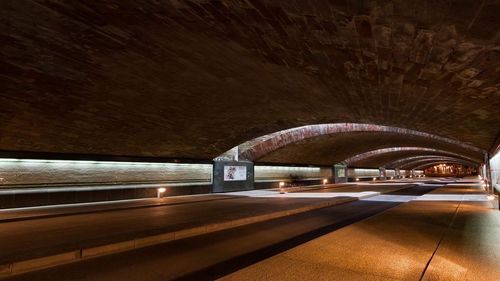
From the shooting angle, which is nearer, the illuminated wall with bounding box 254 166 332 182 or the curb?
the curb

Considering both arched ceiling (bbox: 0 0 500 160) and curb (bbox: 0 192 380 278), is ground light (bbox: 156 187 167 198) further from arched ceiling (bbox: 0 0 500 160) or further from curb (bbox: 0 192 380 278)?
curb (bbox: 0 192 380 278)

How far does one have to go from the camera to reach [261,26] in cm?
578

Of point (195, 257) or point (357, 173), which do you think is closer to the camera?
point (195, 257)

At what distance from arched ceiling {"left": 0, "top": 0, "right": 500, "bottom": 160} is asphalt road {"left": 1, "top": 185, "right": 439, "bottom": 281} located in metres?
4.24

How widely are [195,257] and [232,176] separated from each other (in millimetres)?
17451

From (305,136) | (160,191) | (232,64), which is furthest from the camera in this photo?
(305,136)

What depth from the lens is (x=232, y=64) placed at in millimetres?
8375

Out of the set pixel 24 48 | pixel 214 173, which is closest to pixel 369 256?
pixel 24 48

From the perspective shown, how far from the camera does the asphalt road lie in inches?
191

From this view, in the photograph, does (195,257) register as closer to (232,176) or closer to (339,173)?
(232,176)

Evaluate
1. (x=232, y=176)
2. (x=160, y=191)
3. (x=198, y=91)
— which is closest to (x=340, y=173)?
(x=232, y=176)

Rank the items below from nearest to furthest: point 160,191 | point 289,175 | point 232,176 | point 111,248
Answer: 1. point 111,248
2. point 160,191
3. point 232,176
4. point 289,175

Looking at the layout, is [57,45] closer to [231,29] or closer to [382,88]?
[231,29]

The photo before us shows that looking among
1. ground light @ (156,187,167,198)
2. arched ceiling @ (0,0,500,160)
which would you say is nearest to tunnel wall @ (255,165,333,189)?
ground light @ (156,187,167,198)
